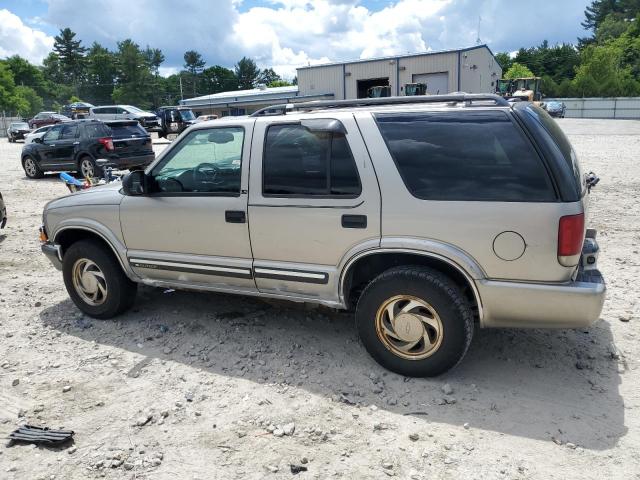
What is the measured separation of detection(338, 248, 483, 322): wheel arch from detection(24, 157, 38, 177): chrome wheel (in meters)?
14.7

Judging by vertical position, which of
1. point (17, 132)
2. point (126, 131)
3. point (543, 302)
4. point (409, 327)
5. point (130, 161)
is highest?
point (17, 132)

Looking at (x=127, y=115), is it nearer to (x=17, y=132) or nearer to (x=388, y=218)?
(x=17, y=132)

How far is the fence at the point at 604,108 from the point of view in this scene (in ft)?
164

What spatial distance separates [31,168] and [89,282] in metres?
12.9

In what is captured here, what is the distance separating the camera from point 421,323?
350 cm

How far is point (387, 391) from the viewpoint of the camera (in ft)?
11.6

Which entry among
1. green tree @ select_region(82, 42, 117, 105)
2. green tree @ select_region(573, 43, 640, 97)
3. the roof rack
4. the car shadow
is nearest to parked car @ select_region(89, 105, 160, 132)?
the car shadow

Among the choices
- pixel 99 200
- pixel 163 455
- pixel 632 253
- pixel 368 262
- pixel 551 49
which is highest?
pixel 551 49

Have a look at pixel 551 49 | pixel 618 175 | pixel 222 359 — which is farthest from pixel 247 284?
pixel 551 49

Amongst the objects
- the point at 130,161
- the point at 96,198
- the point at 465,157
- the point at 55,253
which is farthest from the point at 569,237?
the point at 130,161

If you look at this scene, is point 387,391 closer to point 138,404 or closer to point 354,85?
point 138,404

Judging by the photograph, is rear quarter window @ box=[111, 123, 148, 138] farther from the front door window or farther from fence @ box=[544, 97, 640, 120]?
fence @ box=[544, 97, 640, 120]

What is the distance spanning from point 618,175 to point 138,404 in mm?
12077

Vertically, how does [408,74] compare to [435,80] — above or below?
above
